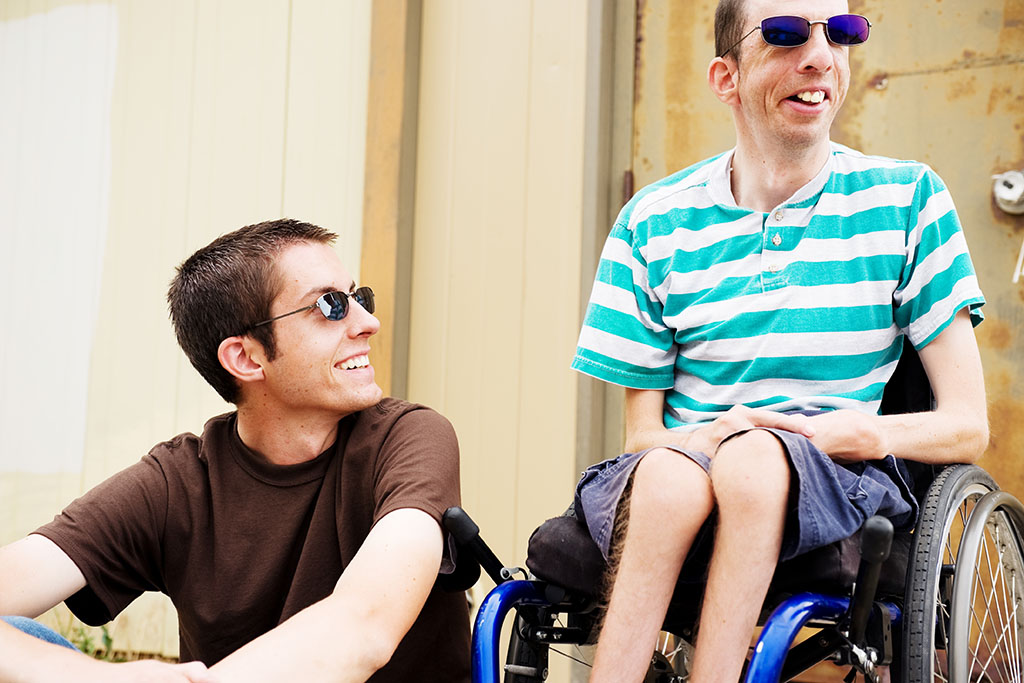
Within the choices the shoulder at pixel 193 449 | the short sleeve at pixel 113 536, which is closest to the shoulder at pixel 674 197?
the shoulder at pixel 193 449

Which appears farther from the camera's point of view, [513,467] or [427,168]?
[427,168]

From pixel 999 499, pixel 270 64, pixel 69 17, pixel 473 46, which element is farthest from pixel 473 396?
pixel 69 17

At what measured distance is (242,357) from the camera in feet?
7.12

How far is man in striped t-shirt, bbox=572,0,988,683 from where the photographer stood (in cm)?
156

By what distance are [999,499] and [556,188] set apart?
2.01 metres

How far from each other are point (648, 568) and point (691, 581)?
0.51 ft

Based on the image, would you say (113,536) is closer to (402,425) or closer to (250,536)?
(250,536)

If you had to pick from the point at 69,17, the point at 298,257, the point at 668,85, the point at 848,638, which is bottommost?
the point at 848,638

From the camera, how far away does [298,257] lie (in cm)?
217

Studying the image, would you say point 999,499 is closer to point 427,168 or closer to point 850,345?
point 850,345

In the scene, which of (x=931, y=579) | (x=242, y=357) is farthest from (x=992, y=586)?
(x=242, y=357)

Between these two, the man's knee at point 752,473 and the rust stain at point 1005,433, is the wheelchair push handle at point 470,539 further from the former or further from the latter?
the rust stain at point 1005,433

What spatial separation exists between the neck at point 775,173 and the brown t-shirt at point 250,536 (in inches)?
28.7

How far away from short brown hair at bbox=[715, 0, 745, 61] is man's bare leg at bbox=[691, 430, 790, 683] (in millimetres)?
918
